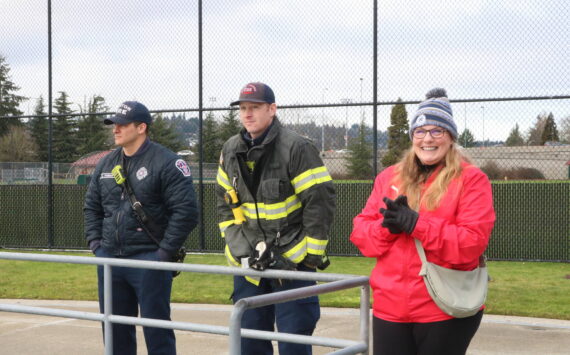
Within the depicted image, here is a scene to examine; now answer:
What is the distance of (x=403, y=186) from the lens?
11.4ft

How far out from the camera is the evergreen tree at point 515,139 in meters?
11.2

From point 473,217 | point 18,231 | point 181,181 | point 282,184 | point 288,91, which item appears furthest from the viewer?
point 18,231

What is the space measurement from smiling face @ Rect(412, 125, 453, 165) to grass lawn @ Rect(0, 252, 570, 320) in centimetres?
486

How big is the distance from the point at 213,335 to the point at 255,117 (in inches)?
119

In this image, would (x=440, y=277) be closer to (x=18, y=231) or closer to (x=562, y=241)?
(x=562, y=241)

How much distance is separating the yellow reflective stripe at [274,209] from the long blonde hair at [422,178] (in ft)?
3.31

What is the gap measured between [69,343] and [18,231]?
8539 mm

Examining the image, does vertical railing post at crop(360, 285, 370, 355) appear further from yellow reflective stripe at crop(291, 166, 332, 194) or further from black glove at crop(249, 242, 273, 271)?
yellow reflective stripe at crop(291, 166, 332, 194)

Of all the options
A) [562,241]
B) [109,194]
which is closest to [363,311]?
[109,194]

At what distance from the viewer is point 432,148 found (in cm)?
343

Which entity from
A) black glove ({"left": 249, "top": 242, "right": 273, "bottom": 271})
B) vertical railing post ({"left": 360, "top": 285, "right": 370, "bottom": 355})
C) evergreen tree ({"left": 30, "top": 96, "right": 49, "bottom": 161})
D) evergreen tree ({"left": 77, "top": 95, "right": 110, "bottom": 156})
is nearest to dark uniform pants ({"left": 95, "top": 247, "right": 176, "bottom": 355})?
black glove ({"left": 249, "top": 242, "right": 273, "bottom": 271})

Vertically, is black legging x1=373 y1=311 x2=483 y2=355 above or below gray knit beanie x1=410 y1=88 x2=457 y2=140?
below

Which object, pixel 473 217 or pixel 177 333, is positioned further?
pixel 177 333

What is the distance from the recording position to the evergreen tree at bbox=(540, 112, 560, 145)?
36.5ft
